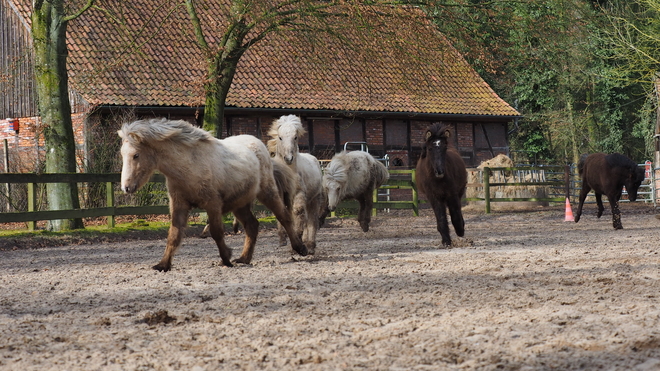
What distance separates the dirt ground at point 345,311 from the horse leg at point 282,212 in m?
0.18

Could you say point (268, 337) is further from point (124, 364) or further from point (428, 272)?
point (428, 272)

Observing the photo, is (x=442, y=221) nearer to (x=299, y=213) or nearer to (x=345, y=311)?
(x=299, y=213)

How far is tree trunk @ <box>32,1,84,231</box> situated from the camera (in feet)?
51.0

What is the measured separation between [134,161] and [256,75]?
20244mm

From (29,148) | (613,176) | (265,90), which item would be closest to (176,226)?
(613,176)

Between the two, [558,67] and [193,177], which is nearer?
[193,177]

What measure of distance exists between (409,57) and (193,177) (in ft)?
31.3

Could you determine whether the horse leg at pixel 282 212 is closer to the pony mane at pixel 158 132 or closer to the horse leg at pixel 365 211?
the pony mane at pixel 158 132

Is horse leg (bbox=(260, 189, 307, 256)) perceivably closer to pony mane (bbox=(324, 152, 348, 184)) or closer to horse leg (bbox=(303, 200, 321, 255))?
horse leg (bbox=(303, 200, 321, 255))

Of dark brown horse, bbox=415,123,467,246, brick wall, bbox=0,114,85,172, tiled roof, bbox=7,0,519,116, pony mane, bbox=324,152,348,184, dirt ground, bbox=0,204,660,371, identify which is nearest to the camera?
dirt ground, bbox=0,204,660,371

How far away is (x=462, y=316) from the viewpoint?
5746 mm

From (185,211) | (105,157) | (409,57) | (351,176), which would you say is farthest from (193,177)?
(105,157)

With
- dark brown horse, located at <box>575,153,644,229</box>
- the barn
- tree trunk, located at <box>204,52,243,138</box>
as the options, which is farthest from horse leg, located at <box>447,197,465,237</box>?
tree trunk, located at <box>204,52,243,138</box>

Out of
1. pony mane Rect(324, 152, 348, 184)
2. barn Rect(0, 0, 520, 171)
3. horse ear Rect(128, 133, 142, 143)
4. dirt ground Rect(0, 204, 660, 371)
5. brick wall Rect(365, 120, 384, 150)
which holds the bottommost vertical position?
dirt ground Rect(0, 204, 660, 371)
